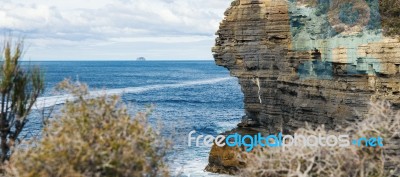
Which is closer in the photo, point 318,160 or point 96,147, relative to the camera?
point 96,147

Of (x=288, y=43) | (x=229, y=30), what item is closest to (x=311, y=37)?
(x=288, y=43)

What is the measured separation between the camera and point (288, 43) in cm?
3556

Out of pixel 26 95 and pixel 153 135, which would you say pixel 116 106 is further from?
pixel 26 95

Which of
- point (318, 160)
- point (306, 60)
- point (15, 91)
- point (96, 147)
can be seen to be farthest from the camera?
point (306, 60)

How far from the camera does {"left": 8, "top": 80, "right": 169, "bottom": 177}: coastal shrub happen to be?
13.6 meters

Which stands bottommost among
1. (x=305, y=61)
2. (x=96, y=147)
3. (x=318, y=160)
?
(x=318, y=160)

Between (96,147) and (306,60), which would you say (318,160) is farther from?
(306,60)

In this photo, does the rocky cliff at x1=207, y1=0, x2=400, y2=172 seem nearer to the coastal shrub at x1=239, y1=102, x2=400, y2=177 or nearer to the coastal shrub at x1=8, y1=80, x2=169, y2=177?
the coastal shrub at x1=239, y1=102, x2=400, y2=177

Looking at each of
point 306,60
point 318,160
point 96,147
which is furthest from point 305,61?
point 96,147

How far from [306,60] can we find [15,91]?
18.6 m

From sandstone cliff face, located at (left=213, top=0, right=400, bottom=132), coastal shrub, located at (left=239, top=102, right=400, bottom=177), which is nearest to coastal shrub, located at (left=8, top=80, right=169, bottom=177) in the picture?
coastal shrub, located at (left=239, top=102, right=400, bottom=177)

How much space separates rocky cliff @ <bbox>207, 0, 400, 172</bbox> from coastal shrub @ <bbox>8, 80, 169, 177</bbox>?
16.2m

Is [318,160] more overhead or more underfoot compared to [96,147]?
more underfoot

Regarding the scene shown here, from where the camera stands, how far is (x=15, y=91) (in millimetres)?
19672
